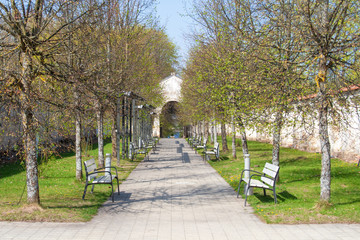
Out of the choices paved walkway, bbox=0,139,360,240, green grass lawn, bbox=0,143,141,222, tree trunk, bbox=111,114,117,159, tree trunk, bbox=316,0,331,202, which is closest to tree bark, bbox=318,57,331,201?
tree trunk, bbox=316,0,331,202

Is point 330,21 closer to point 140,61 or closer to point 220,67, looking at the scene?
point 220,67

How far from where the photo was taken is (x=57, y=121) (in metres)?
9.65

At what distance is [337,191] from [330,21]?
4556 millimetres

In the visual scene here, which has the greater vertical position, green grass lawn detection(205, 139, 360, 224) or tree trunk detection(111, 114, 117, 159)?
tree trunk detection(111, 114, 117, 159)

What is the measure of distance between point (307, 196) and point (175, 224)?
4.07m

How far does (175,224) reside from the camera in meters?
6.78

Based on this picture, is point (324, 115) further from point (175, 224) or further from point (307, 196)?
point (175, 224)

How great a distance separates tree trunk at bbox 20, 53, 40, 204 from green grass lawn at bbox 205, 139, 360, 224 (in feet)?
14.5

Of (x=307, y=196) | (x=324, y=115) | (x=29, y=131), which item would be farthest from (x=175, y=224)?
(x=307, y=196)

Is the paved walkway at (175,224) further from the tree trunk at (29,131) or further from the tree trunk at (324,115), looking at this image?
the tree trunk at (324,115)

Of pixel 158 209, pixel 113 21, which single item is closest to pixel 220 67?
pixel 113 21

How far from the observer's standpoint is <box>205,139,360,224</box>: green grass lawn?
22.8 ft

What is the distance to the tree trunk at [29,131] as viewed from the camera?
6.94 m

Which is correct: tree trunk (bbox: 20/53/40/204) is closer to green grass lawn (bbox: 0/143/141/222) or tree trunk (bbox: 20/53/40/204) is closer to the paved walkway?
green grass lawn (bbox: 0/143/141/222)
